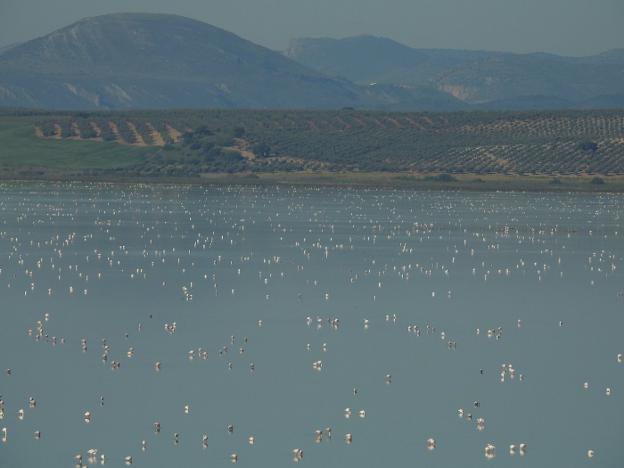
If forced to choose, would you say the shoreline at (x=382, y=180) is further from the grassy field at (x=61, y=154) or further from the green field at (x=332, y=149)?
the grassy field at (x=61, y=154)

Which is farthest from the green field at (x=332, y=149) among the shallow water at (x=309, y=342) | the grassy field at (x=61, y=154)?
the shallow water at (x=309, y=342)

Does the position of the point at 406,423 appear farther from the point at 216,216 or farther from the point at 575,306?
the point at 216,216

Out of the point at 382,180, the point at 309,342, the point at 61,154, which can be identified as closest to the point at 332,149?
the point at 382,180

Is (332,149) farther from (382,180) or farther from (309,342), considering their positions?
(309,342)

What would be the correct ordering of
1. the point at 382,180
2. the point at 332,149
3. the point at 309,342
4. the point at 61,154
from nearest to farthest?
1. the point at 309,342
2. the point at 382,180
3. the point at 61,154
4. the point at 332,149

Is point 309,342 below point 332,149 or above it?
below

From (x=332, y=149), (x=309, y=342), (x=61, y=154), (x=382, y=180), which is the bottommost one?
(x=309, y=342)

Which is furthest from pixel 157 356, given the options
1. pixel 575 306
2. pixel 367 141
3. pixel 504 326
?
pixel 367 141

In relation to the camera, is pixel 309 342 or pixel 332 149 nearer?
pixel 309 342
